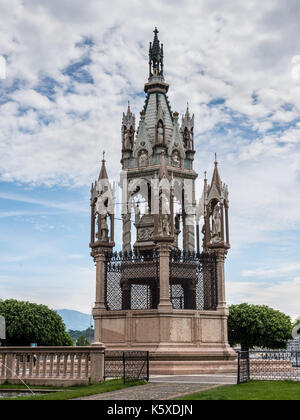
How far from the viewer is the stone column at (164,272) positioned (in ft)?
83.7

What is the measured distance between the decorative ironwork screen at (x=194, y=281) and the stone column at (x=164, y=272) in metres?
A: 1.08

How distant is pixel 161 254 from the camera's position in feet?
85.8

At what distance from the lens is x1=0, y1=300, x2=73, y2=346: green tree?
155 ft

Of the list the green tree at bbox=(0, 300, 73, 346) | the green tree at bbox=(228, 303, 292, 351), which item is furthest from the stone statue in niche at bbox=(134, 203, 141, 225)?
the green tree at bbox=(228, 303, 292, 351)

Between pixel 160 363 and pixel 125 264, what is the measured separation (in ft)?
18.7

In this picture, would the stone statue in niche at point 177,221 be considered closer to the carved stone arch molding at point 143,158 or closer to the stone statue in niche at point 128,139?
the carved stone arch molding at point 143,158

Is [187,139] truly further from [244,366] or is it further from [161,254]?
[244,366]

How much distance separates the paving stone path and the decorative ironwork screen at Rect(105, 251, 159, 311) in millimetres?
10537

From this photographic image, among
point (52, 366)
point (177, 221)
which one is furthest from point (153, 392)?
point (177, 221)

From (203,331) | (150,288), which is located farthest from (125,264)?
(203,331)

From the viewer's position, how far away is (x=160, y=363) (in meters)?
24.1

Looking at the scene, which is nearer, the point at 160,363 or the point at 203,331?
the point at 160,363

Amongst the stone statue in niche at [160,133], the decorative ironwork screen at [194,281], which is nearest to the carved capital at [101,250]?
the decorative ironwork screen at [194,281]
